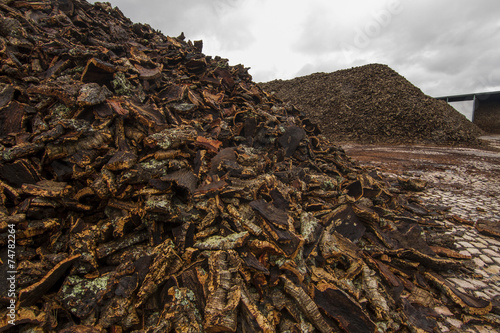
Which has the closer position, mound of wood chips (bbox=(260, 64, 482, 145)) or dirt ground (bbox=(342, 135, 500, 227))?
dirt ground (bbox=(342, 135, 500, 227))

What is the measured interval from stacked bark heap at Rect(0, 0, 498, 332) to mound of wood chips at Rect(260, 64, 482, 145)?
55.5 feet

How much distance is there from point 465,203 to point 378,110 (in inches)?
659

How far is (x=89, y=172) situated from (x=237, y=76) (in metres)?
6.24

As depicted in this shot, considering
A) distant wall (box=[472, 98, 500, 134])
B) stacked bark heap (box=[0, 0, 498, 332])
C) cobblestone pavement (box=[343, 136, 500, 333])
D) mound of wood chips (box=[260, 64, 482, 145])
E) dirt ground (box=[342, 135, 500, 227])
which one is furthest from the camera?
distant wall (box=[472, 98, 500, 134])

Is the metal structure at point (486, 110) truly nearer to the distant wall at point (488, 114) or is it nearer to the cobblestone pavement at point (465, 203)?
the distant wall at point (488, 114)

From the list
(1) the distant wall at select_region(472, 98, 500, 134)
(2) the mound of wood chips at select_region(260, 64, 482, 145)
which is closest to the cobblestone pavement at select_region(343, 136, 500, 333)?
(2) the mound of wood chips at select_region(260, 64, 482, 145)

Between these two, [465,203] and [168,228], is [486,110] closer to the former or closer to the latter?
[465,203]

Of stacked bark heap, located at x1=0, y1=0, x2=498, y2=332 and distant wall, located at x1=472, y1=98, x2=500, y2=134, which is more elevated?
distant wall, located at x1=472, y1=98, x2=500, y2=134

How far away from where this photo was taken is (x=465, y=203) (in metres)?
5.76

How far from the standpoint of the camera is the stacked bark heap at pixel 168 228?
2.19 meters

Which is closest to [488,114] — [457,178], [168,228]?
[457,178]

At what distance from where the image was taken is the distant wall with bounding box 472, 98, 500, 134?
2408cm

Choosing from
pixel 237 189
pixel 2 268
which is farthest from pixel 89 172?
pixel 237 189

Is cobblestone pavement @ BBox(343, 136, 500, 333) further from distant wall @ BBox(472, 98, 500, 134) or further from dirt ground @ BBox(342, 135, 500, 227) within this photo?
distant wall @ BBox(472, 98, 500, 134)
